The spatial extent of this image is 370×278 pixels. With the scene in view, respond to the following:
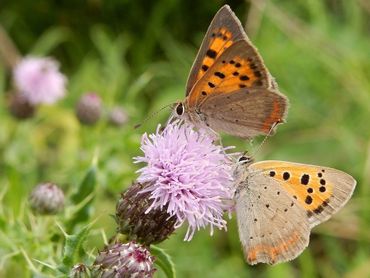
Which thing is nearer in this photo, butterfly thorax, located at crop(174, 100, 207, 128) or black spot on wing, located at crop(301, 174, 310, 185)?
black spot on wing, located at crop(301, 174, 310, 185)

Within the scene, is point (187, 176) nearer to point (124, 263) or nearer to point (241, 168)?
point (241, 168)

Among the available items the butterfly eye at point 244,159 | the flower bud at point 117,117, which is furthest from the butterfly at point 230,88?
the flower bud at point 117,117

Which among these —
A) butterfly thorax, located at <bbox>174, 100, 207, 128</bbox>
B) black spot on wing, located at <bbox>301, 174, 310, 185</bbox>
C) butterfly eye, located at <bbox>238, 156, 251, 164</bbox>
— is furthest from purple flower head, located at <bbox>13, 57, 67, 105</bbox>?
black spot on wing, located at <bbox>301, 174, 310, 185</bbox>

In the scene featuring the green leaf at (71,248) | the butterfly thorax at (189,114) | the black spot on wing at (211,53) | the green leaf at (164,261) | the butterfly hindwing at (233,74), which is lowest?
the green leaf at (164,261)

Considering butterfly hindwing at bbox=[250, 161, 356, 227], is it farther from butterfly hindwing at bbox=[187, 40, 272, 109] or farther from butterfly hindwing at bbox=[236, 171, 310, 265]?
butterfly hindwing at bbox=[187, 40, 272, 109]

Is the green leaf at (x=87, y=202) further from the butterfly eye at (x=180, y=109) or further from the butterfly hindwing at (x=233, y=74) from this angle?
the butterfly hindwing at (x=233, y=74)

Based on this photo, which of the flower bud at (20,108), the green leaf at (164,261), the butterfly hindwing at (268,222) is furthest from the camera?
the flower bud at (20,108)

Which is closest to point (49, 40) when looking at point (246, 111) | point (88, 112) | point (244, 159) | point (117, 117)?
point (117, 117)

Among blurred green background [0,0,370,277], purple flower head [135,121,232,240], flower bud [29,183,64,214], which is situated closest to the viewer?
purple flower head [135,121,232,240]
